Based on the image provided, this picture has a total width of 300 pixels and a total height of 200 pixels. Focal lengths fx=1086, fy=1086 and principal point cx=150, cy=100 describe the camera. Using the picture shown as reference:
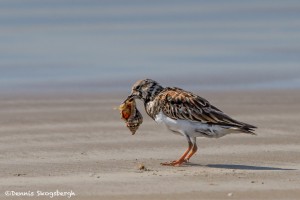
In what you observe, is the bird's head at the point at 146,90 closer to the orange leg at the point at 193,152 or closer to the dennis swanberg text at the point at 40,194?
the orange leg at the point at 193,152

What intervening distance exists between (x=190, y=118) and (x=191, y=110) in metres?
0.09

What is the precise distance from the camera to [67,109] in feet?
53.0

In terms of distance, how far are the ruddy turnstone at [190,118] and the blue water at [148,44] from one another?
563 centimetres

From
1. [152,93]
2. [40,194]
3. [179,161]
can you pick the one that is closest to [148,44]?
[152,93]

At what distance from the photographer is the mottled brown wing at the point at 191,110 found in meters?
12.2

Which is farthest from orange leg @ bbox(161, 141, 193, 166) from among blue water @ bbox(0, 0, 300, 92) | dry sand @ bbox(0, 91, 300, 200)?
blue water @ bbox(0, 0, 300, 92)

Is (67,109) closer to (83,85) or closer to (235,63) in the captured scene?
(83,85)

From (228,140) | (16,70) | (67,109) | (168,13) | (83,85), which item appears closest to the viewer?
(228,140)

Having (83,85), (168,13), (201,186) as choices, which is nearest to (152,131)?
(201,186)

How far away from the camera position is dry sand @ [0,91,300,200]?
10.6 meters

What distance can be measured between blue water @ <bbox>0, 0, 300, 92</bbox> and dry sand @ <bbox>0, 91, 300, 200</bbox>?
6.87 feet

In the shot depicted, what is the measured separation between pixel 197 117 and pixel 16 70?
8.56 metres

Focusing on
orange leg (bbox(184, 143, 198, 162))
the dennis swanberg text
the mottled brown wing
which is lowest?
the dennis swanberg text

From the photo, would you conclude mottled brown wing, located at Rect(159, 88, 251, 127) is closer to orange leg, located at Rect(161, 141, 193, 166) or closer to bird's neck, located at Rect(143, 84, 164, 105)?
bird's neck, located at Rect(143, 84, 164, 105)
